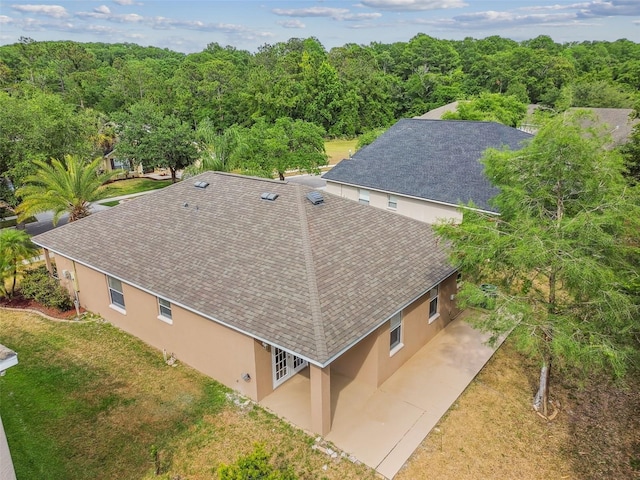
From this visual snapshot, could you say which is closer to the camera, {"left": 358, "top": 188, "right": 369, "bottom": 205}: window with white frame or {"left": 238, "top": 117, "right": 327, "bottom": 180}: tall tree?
{"left": 358, "top": 188, "right": 369, "bottom": 205}: window with white frame

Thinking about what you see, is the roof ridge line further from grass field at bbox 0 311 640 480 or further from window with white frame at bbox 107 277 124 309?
window with white frame at bbox 107 277 124 309

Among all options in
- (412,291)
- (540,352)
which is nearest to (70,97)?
(412,291)

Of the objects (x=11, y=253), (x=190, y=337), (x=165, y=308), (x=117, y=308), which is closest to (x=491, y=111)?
(x=165, y=308)

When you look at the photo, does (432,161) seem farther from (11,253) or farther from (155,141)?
(155,141)

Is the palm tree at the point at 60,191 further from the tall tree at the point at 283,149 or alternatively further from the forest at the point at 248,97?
the tall tree at the point at 283,149

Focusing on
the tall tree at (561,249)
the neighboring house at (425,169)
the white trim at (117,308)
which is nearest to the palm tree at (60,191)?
the white trim at (117,308)

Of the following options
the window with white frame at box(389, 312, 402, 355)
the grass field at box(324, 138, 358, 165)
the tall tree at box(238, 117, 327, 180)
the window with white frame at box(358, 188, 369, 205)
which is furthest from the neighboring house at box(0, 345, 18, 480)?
the grass field at box(324, 138, 358, 165)
